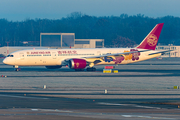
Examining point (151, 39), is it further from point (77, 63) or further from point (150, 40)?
point (77, 63)

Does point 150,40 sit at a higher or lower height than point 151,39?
lower

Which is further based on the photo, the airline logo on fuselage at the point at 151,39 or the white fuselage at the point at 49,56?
the airline logo on fuselage at the point at 151,39

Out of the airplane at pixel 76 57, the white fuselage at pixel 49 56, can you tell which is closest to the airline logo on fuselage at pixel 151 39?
the airplane at pixel 76 57

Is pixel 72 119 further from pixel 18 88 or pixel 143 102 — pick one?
pixel 18 88

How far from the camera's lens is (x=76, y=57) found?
57.5m

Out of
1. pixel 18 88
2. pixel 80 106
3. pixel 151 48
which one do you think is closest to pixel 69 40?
pixel 151 48

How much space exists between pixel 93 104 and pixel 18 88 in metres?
11.9

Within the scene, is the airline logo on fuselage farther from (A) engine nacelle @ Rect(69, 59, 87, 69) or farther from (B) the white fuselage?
(A) engine nacelle @ Rect(69, 59, 87, 69)

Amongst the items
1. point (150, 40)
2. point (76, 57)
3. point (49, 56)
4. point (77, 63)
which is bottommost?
point (77, 63)

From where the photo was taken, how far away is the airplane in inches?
2184

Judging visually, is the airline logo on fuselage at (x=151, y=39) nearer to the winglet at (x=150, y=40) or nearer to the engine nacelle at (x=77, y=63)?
the winglet at (x=150, y=40)

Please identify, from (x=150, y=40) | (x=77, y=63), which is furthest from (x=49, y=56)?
(x=150, y=40)

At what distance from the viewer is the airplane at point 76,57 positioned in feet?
182

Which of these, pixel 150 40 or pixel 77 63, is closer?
pixel 77 63
